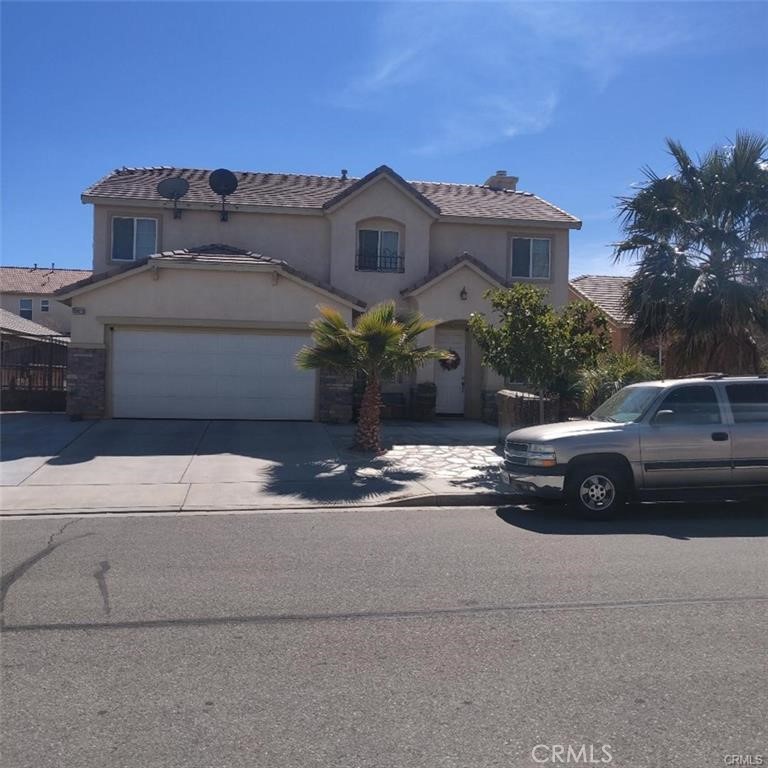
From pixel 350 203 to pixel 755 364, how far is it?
10586 mm

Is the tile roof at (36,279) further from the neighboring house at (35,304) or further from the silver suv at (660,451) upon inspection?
the silver suv at (660,451)

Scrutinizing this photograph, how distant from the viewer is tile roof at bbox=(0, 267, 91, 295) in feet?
162

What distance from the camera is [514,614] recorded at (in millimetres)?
6004

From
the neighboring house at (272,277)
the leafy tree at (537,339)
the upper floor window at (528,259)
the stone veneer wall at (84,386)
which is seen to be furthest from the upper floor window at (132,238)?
the leafy tree at (537,339)

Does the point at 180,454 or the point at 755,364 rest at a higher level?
the point at 755,364

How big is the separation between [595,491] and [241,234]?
1392 centimetres

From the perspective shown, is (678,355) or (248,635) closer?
(248,635)

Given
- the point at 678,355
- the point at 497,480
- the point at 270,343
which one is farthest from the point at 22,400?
the point at 678,355

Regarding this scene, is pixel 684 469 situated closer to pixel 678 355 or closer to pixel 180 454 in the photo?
pixel 678 355

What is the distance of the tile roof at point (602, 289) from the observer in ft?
91.7

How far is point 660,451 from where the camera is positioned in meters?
9.97

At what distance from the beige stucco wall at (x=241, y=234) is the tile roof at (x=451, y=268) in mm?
2417

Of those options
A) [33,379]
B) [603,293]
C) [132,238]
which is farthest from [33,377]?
[603,293]

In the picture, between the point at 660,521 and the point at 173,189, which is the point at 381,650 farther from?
the point at 173,189
